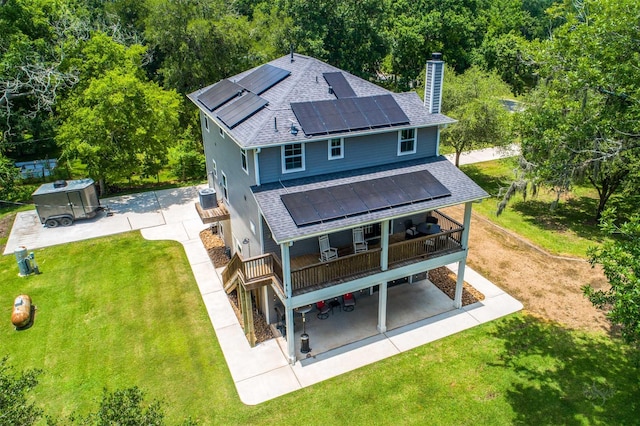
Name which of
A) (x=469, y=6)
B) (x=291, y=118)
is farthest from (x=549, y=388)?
(x=469, y=6)

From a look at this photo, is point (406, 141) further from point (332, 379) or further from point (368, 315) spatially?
point (332, 379)

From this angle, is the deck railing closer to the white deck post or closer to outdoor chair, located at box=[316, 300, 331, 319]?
the white deck post

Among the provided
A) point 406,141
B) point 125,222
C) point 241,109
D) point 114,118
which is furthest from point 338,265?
point 114,118

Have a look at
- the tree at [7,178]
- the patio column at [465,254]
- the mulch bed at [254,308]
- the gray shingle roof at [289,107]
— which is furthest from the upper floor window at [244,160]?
the tree at [7,178]

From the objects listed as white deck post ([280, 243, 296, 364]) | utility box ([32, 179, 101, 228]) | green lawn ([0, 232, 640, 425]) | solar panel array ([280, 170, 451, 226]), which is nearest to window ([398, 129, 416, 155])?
solar panel array ([280, 170, 451, 226])

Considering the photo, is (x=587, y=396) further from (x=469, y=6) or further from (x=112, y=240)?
(x=469, y=6)

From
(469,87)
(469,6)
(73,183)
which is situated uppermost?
(469,6)
